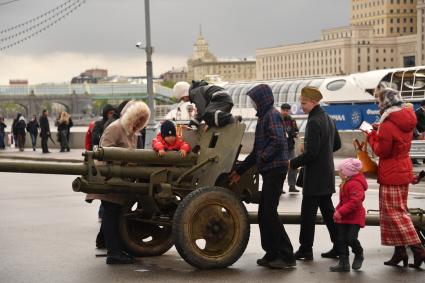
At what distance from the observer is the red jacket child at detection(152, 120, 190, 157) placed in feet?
30.2

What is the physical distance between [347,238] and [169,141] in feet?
6.12

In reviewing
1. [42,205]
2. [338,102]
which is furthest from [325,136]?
[338,102]

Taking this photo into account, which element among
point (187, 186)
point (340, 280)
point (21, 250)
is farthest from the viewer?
point (21, 250)

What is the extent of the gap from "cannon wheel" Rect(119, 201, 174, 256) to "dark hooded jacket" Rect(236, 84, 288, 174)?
1.30m

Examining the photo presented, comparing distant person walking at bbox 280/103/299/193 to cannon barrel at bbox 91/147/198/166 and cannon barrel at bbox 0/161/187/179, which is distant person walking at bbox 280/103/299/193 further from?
cannon barrel at bbox 0/161/187/179

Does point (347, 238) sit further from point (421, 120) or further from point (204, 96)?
point (421, 120)

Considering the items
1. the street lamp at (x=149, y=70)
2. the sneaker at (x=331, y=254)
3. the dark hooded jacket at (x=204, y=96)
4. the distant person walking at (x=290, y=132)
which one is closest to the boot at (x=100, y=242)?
the dark hooded jacket at (x=204, y=96)

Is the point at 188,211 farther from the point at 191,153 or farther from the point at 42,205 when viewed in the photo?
the point at 42,205

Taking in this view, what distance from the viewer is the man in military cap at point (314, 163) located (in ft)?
30.4

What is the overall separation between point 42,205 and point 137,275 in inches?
304

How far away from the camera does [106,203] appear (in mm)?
9383

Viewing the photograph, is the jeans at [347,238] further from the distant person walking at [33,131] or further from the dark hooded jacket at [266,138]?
the distant person walking at [33,131]

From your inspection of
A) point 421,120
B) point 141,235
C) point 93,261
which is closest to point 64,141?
point 421,120

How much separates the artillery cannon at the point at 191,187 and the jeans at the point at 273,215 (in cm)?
19
